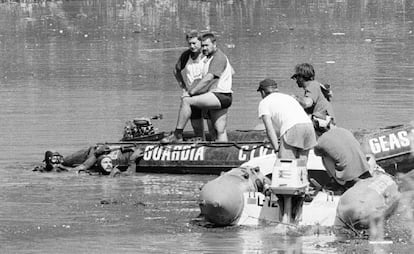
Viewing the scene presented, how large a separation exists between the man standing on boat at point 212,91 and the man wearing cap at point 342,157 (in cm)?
363

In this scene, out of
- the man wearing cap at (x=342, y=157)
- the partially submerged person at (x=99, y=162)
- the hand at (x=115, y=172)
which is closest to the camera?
the man wearing cap at (x=342, y=157)

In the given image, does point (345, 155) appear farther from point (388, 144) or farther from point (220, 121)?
point (220, 121)

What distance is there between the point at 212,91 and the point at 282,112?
11.9 ft

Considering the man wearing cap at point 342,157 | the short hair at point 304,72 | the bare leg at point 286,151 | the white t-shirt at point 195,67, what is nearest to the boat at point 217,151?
the white t-shirt at point 195,67

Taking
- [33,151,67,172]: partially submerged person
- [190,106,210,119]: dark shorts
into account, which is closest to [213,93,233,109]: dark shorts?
[190,106,210,119]: dark shorts

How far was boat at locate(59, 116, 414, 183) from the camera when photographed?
15.6 m

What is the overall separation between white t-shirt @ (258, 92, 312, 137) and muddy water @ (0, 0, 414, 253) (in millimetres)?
1302

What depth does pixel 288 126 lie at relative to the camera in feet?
43.6

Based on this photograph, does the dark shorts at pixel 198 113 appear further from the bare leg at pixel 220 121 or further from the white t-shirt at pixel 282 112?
the white t-shirt at pixel 282 112

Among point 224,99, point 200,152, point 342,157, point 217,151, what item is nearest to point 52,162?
point 200,152

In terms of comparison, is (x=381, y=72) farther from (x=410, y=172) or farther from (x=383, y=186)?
(x=383, y=186)

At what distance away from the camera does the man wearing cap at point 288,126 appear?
13.3 metres

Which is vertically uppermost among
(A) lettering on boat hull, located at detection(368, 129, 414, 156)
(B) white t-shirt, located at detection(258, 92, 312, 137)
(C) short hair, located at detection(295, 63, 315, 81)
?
(C) short hair, located at detection(295, 63, 315, 81)

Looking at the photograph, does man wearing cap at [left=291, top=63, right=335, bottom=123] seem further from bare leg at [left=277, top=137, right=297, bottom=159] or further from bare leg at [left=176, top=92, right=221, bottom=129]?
bare leg at [left=176, top=92, right=221, bottom=129]
